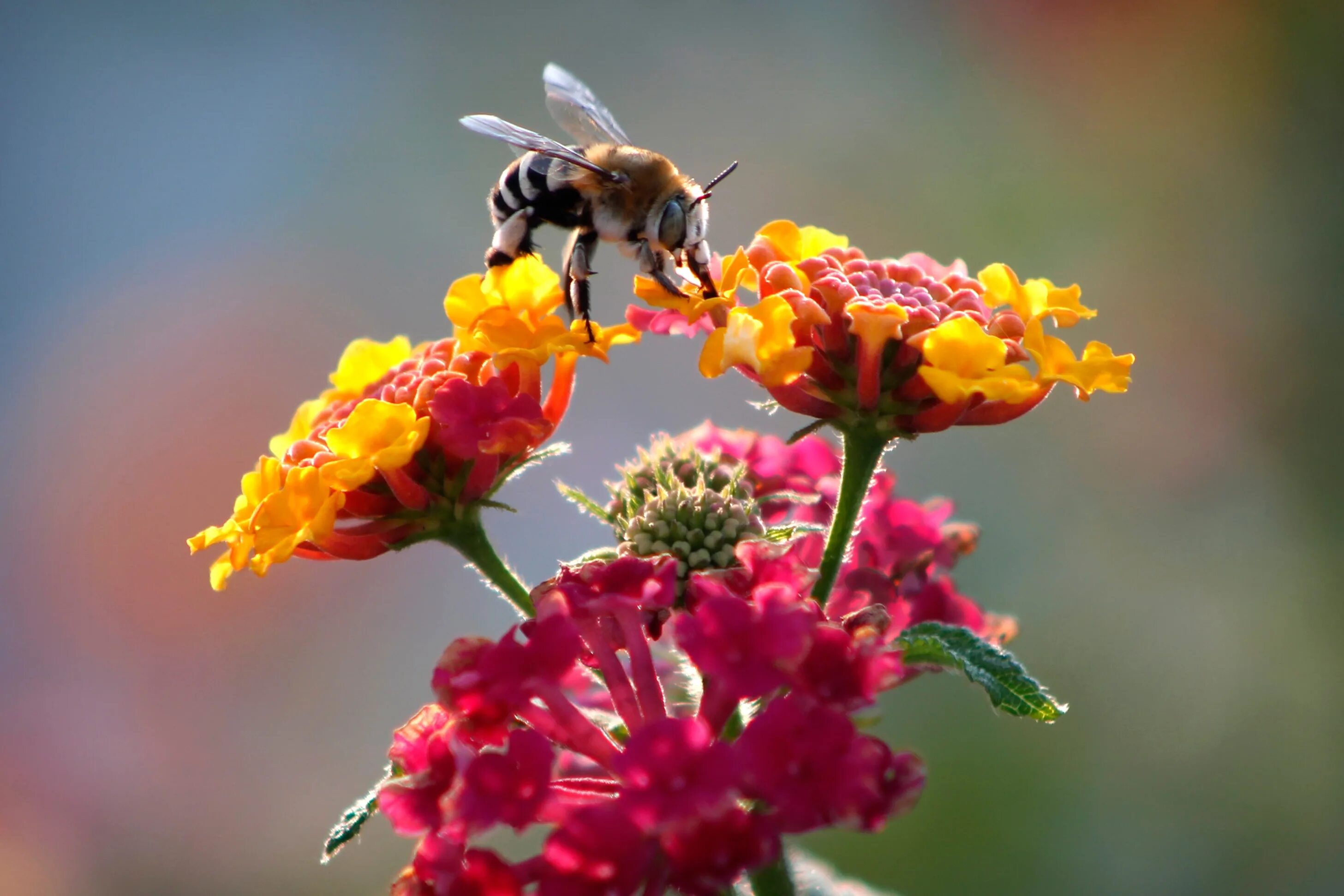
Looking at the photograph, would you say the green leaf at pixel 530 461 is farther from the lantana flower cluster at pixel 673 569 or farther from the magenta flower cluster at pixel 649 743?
the magenta flower cluster at pixel 649 743

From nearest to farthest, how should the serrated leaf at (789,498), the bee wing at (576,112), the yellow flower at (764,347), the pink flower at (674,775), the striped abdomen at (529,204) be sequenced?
the pink flower at (674,775), the yellow flower at (764,347), the serrated leaf at (789,498), the striped abdomen at (529,204), the bee wing at (576,112)

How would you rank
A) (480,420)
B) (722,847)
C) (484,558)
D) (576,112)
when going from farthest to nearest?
(576,112), (484,558), (480,420), (722,847)

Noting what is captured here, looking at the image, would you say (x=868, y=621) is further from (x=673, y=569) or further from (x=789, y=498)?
(x=789, y=498)

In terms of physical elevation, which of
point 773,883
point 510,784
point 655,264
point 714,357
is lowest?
point 773,883

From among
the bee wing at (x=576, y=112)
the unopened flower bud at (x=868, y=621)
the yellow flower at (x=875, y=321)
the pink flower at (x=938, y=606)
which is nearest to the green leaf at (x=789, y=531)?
the unopened flower bud at (x=868, y=621)

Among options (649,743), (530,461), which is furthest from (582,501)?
(649,743)

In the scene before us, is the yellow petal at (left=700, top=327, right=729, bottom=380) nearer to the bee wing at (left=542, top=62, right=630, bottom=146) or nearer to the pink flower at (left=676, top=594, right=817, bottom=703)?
the pink flower at (left=676, top=594, right=817, bottom=703)

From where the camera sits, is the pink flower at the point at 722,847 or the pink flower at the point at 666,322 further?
the pink flower at the point at 666,322
